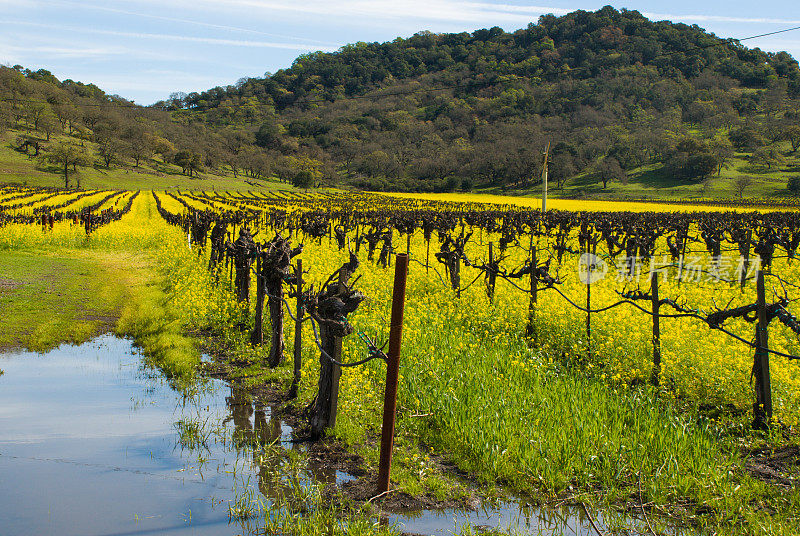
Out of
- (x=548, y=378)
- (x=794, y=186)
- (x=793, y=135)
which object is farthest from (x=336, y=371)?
(x=793, y=135)

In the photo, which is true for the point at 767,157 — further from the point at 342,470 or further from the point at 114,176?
the point at 342,470

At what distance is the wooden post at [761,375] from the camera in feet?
22.0

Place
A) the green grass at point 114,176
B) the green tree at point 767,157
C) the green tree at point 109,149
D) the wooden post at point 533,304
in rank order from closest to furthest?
the wooden post at point 533,304, the green grass at point 114,176, the green tree at point 767,157, the green tree at point 109,149

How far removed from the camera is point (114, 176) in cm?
9725

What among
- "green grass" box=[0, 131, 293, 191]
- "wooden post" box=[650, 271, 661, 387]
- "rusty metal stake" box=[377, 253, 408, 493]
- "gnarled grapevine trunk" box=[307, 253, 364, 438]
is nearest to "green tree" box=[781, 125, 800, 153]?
"green grass" box=[0, 131, 293, 191]

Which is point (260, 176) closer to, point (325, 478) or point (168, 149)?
point (168, 149)

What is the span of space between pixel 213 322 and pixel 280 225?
19069 mm

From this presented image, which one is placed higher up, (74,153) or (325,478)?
(74,153)

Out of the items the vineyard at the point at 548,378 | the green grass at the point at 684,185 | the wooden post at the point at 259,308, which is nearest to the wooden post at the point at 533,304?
the vineyard at the point at 548,378

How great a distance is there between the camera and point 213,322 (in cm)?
1270

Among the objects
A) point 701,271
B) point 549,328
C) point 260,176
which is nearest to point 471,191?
point 260,176

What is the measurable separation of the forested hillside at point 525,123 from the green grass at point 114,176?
431 cm

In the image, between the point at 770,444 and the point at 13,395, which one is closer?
the point at 770,444

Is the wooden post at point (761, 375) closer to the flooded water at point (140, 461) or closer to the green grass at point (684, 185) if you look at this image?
the flooded water at point (140, 461)
